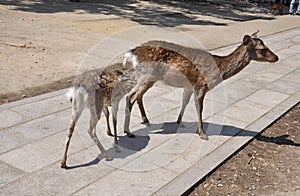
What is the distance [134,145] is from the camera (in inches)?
186

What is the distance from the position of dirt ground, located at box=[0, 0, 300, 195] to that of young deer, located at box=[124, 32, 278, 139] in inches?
36.8

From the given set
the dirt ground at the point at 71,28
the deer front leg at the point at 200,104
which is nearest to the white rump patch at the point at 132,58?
the deer front leg at the point at 200,104

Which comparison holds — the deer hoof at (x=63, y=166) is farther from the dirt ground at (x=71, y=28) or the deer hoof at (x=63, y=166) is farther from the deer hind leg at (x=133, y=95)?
the dirt ground at (x=71, y=28)

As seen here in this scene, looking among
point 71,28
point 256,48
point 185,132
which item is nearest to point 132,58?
point 185,132

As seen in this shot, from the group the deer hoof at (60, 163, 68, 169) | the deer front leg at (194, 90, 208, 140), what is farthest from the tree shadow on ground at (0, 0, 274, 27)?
the deer hoof at (60, 163, 68, 169)

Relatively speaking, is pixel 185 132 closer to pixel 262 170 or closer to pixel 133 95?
pixel 133 95

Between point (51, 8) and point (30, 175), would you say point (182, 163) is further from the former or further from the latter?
point (51, 8)

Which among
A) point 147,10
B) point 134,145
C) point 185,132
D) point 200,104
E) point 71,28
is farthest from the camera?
point 147,10

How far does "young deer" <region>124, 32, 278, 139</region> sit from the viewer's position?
188 inches

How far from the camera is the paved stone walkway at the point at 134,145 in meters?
3.84

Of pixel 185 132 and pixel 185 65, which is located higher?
pixel 185 65

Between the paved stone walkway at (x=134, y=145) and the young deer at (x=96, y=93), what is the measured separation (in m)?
0.25

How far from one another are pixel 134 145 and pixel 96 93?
101cm

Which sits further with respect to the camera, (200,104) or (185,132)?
(185,132)
